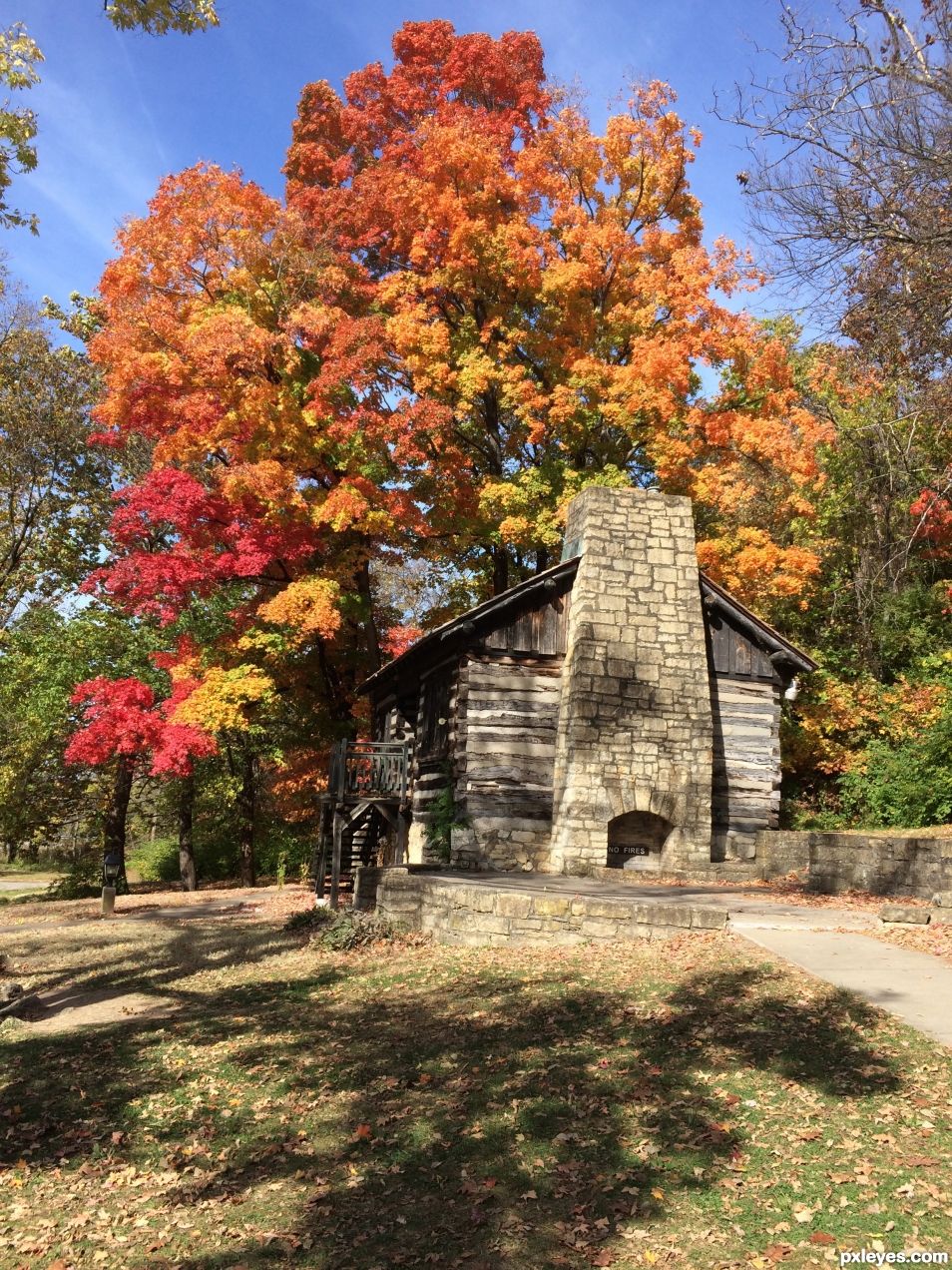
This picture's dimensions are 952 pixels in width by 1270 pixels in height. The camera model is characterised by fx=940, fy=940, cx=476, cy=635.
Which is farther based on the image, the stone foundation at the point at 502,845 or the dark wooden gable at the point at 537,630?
the dark wooden gable at the point at 537,630

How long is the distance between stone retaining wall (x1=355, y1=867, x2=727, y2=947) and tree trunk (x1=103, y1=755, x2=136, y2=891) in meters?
14.7

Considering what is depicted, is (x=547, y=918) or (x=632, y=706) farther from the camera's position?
(x=632, y=706)

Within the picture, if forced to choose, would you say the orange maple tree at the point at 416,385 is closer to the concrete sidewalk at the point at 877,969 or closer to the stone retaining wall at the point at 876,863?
the stone retaining wall at the point at 876,863

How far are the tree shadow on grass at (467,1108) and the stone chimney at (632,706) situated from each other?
6755mm

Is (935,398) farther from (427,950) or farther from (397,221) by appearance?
(397,221)

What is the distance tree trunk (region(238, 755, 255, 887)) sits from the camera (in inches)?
1026

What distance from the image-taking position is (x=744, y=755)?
1780cm

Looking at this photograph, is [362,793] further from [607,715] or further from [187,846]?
[187,846]

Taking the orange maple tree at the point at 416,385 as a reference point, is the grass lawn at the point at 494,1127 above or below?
below

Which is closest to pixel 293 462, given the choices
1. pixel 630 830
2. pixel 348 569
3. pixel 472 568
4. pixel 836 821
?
pixel 348 569

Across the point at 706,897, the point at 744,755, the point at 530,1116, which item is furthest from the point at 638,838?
the point at 530,1116

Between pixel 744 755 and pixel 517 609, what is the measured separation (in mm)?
5229

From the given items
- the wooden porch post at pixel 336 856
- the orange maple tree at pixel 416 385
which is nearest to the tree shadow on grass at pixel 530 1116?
the wooden porch post at pixel 336 856

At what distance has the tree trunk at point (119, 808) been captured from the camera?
2433cm
